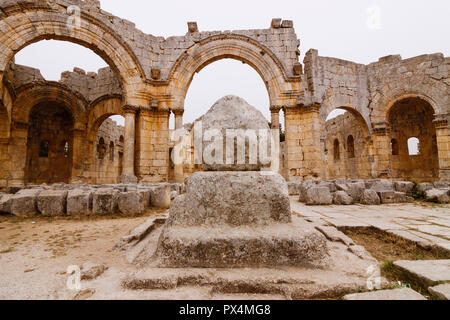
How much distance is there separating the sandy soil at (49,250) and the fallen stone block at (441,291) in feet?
7.52

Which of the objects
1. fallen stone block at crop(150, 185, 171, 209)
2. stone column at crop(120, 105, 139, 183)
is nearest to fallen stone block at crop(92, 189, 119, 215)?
fallen stone block at crop(150, 185, 171, 209)

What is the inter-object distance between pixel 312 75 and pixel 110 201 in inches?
395

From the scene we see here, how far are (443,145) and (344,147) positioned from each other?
583 cm

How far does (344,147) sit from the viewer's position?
1625 centimetres

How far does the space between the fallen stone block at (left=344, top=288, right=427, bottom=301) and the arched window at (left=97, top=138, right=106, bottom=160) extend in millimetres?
16584

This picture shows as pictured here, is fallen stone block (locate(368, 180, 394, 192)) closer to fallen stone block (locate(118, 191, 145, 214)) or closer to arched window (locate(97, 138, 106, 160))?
fallen stone block (locate(118, 191, 145, 214))

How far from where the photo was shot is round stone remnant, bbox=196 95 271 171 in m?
2.49

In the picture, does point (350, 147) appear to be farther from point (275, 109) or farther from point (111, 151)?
point (111, 151)

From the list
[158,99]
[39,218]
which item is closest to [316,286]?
[39,218]

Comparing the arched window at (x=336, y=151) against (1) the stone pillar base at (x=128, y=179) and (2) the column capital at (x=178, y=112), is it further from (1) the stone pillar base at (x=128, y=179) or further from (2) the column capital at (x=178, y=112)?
(1) the stone pillar base at (x=128, y=179)

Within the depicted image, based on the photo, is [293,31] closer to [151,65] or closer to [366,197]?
[151,65]

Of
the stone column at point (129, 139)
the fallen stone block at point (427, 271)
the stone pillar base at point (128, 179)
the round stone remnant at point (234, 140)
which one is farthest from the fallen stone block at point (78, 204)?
the fallen stone block at point (427, 271)

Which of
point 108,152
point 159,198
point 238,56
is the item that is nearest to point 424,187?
point 159,198

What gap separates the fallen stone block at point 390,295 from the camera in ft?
4.19
